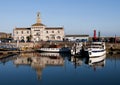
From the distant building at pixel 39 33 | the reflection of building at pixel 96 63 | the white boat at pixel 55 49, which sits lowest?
the reflection of building at pixel 96 63

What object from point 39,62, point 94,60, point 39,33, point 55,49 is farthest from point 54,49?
point 39,33

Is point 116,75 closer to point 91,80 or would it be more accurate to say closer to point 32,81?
point 91,80

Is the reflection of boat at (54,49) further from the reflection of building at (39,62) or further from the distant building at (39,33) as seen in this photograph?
the distant building at (39,33)

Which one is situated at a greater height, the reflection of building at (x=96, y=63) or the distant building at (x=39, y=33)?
the distant building at (x=39, y=33)

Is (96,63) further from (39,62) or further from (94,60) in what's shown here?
(39,62)

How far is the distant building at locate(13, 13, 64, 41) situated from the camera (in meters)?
97.2

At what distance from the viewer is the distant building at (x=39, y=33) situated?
97.2 m

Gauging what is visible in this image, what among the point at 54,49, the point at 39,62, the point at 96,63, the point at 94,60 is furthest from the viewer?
the point at 54,49

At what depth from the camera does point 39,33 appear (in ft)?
319

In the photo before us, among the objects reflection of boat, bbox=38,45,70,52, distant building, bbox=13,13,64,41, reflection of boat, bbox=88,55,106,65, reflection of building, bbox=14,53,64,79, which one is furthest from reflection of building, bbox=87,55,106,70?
distant building, bbox=13,13,64,41

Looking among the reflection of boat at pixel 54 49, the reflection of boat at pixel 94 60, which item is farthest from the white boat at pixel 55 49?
the reflection of boat at pixel 94 60

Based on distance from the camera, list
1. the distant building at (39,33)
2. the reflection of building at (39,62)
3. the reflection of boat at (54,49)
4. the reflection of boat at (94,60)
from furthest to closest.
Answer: the distant building at (39,33), the reflection of boat at (54,49), the reflection of boat at (94,60), the reflection of building at (39,62)

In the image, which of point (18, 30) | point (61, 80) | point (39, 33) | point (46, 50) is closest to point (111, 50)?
point (46, 50)

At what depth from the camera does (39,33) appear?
319 ft
